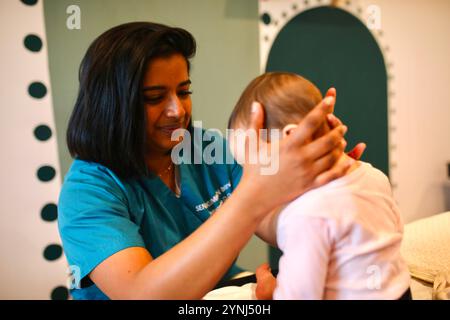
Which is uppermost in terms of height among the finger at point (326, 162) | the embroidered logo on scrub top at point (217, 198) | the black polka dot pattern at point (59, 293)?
the finger at point (326, 162)

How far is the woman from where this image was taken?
0.65 m

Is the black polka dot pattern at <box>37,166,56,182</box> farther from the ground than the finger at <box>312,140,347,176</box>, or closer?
closer

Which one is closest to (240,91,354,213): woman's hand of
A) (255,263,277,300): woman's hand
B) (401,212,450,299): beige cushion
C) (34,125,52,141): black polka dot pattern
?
(255,263,277,300): woman's hand

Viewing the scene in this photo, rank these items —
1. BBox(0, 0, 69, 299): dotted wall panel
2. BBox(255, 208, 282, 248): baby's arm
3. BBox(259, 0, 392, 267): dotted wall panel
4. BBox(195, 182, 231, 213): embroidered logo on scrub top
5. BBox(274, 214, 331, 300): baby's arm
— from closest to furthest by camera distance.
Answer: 1. BBox(274, 214, 331, 300): baby's arm
2. BBox(255, 208, 282, 248): baby's arm
3. BBox(195, 182, 231, 213): embroidered logo on scrub top
4. BBox(0, 0, 69, 299): dotted wall panel
5. BBox(259, 0, 392, 267): dotted wall panel

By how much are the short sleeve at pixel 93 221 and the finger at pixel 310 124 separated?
366 mm

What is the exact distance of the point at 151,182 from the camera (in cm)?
99

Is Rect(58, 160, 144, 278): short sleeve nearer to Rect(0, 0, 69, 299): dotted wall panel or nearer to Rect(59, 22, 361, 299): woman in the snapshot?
Rect(59, 22, 361, 299): woman

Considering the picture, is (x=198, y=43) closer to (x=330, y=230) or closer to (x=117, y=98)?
(x=117, y=98)

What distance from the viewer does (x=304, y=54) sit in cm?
198

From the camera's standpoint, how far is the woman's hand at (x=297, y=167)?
0.64m

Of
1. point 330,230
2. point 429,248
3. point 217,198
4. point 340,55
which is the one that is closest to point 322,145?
point 330,230

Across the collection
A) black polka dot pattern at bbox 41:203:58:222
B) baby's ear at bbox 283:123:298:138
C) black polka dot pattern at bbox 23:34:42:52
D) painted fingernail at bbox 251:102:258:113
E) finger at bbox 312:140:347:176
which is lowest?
black polka dot pattern at bbox 41:203:58:222

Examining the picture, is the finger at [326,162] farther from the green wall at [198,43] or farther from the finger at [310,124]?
the green wall at [198,43]

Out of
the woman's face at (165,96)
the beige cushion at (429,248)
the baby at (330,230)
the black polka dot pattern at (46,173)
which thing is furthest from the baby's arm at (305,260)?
the black polka dot pattern at (46,173)
